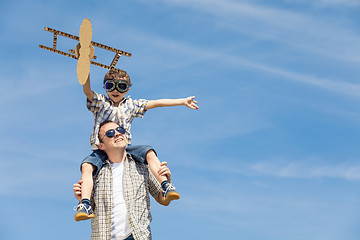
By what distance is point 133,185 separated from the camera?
10.0 metres

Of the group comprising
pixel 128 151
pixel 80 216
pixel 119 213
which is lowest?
pixel 80 216

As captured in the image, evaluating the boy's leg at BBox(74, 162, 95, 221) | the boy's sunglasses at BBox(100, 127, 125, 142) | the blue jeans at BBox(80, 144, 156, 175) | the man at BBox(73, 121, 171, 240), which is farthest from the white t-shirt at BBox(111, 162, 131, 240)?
the boy's sunglasses at BBox(100, 127, 125, 142)

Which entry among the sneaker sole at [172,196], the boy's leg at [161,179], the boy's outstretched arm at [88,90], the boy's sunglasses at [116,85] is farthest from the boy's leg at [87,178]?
the sneaker sole at [172,196]

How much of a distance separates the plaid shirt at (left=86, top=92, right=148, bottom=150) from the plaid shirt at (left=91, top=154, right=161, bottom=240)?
1.92 feet

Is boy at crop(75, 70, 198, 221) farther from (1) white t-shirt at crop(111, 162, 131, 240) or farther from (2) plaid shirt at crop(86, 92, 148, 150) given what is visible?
(1) white t-shirt at crop(111, 162, 131, 240)

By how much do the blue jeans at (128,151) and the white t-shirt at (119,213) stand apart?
1.07 ft

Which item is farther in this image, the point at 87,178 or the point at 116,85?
the point at 116,85

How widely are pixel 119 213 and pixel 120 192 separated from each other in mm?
390

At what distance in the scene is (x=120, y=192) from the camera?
991 centimetres

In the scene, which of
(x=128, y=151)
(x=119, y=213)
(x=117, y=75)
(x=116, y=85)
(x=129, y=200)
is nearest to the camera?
(x=119, y=213)

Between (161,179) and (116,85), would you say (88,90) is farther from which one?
(161,179)

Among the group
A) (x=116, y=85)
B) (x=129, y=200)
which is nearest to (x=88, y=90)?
(x=116, y=85)

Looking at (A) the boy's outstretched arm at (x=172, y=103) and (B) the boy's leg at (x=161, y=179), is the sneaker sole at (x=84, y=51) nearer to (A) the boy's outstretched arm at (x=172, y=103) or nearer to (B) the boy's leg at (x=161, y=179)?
(A) the boy's outstretched arm at (x=172, y=103)

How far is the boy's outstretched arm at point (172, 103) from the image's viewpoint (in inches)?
421
